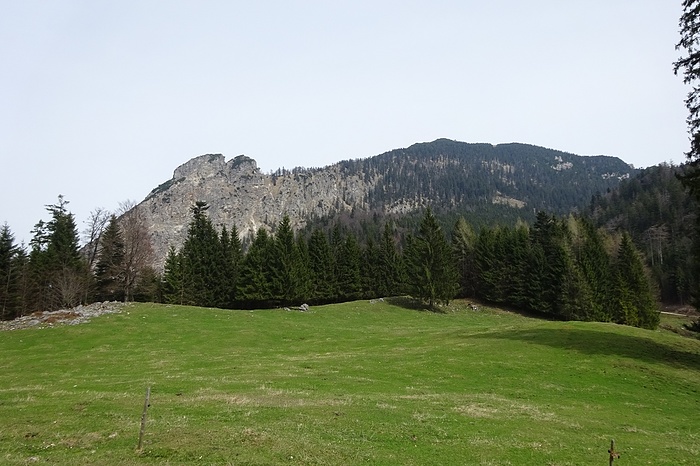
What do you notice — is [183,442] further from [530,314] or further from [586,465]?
[530,314]

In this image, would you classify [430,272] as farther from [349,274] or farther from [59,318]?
[59,318]

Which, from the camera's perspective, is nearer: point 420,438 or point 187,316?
point 420,438

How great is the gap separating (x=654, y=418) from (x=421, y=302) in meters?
63.5

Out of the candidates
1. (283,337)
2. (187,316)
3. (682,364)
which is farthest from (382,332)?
(682,364)

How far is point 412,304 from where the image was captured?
83.6 meters

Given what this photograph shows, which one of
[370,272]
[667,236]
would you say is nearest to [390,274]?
[370,272]

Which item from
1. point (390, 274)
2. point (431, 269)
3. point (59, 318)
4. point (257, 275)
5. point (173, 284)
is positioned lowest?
point (59, 318)

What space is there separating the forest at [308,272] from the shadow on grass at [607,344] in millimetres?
37984

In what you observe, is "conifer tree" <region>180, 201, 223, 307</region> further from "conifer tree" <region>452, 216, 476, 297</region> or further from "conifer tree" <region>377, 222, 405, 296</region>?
"conifer tree" <region>452, 216, 476, 297</region>

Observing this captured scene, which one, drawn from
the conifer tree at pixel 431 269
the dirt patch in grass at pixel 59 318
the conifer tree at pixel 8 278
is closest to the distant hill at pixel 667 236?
the conifer tree at pixel 431 269

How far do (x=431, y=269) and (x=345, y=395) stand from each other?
204ft

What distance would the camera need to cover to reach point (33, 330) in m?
45.1

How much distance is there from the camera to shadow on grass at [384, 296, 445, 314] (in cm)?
8081

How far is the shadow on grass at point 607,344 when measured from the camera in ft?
110
